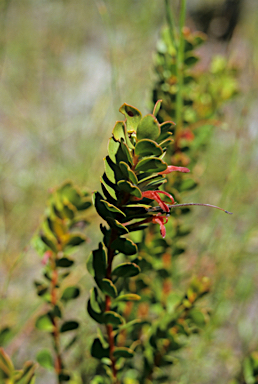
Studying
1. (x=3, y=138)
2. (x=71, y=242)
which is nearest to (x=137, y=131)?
(x=71, y=242)

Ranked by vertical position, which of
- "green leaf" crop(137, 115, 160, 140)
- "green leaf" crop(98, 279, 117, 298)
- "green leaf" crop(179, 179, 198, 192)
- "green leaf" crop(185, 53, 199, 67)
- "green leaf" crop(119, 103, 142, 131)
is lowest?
"green leaf" crop(98, 279, 117, 298)

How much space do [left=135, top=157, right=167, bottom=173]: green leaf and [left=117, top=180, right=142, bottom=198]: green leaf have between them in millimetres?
29

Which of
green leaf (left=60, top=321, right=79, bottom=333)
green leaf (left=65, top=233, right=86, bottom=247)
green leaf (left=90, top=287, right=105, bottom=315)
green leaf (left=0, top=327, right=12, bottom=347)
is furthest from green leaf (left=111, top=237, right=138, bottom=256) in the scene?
green leaf (left=0, top=327, right=12, bottom=347)

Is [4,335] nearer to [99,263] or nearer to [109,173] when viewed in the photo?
[99,263]

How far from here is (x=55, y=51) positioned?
1869 millimetres

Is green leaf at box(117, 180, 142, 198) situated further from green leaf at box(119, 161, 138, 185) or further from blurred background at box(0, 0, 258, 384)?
blurred background at box(0, 0, 258, 384)

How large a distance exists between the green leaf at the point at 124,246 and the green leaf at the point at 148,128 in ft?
0.45

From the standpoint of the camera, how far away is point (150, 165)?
37 centimetres

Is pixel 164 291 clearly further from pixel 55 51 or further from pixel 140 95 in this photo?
pixel 55 51

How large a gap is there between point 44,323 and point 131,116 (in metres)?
0.49

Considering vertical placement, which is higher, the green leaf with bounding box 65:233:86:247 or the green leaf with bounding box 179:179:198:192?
the green leaf with bounding box 179:179:198:192

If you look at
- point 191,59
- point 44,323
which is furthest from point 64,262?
point 191,59

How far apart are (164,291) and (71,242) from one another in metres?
0.39

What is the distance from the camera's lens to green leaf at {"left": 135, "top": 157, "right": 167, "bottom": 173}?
359 millimetres
